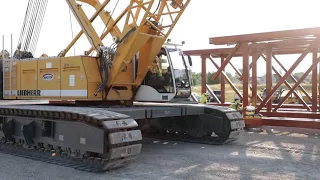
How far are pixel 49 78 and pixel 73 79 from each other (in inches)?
37.9

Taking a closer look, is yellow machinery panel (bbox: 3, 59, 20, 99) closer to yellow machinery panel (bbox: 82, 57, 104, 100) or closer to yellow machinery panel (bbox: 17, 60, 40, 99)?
yellow machinery panel (bbox: 17, 60, 40, 99)

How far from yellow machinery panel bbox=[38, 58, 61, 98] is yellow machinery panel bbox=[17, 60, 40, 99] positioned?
0.19 metres

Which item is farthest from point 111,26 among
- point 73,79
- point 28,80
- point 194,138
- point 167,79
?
point 194,138

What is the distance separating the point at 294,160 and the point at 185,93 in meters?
3.30

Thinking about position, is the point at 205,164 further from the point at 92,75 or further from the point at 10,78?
the point at 10,78

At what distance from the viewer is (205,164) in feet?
26.1

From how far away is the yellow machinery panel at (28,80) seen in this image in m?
10.5

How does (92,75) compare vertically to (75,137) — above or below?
above

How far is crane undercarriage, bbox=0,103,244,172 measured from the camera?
7.26m

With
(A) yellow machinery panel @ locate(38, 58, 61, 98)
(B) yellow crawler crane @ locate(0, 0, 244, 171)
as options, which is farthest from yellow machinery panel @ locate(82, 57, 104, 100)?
→ (A) yellow machinery panel @ locate(38, 58, 61, 98)

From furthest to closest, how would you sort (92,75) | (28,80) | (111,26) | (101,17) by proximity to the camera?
(101,17)
(111,26)
(28,80)
(92,75)

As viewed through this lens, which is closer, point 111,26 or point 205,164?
point 205,164

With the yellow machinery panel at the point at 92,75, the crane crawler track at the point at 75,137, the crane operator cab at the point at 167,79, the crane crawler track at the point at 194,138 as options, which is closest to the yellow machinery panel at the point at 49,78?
the yellow machinery panel at the point at 92,75

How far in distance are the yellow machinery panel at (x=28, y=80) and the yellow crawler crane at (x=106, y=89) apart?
27mm
